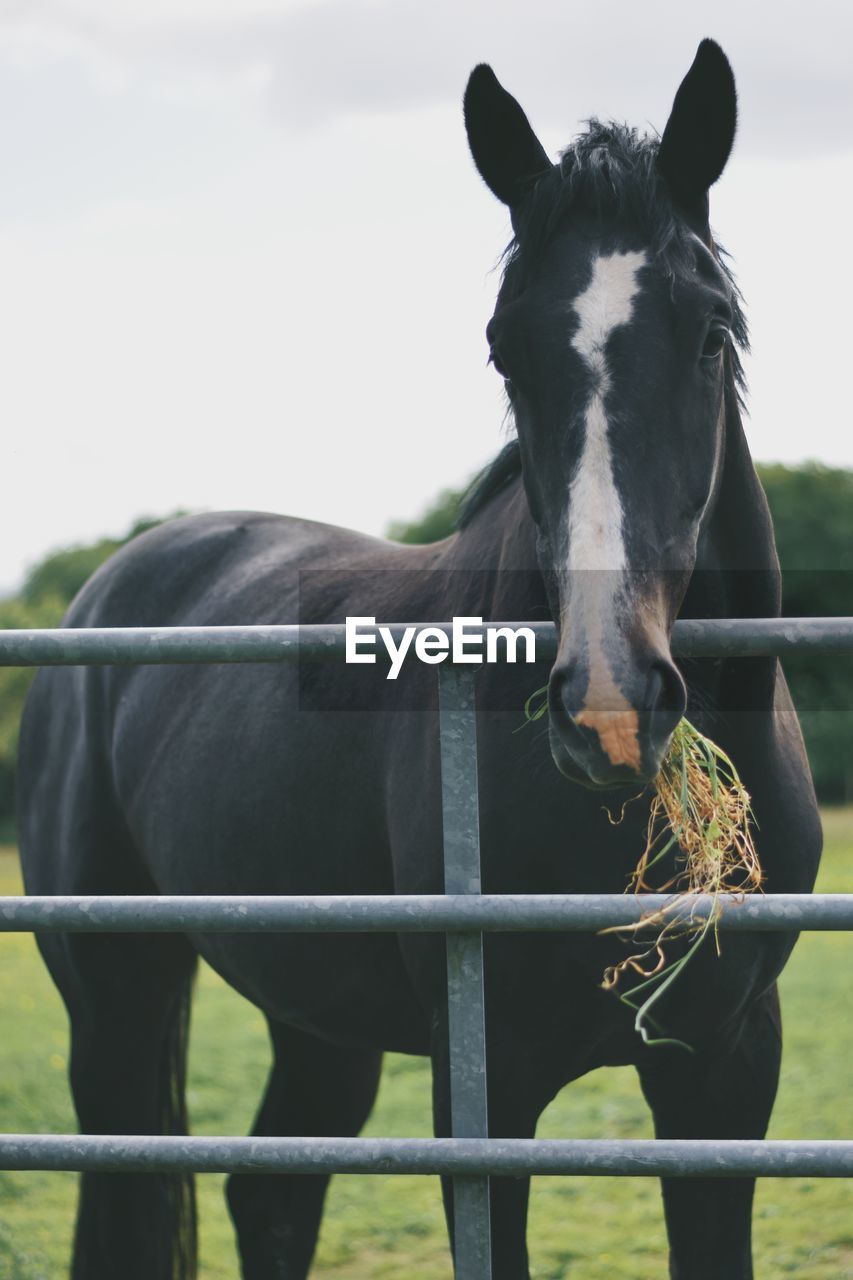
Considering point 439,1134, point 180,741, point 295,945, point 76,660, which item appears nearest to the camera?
point 76,660

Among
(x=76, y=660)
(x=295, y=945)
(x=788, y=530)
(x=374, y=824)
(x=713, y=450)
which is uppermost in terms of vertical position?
(x=788, y=530)

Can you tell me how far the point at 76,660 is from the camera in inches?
78.5

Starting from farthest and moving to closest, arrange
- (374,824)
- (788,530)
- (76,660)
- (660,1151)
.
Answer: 1. (788,530)
2. (374,824)
3. (76,660)
4. (660,1151)

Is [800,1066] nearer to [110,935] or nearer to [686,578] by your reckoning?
[110,935]

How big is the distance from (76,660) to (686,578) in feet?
3.11

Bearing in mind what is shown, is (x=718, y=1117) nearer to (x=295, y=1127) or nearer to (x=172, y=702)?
(x=295, y=1127)

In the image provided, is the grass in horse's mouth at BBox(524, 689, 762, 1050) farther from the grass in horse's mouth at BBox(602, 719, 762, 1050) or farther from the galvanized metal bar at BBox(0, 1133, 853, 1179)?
the galvanized metal bar at BBox(0, 1133, 853, 1179)

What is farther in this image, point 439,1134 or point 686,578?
point 439,1134

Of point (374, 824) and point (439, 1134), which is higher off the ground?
point (374, 824)

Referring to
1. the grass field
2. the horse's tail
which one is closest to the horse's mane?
the horse's tail

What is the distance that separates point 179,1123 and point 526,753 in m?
2.17

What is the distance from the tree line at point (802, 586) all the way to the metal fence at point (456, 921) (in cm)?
1412

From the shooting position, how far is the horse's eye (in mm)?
2166

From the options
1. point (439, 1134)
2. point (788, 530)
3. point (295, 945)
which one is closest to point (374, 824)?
point (295, 945)
